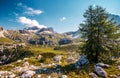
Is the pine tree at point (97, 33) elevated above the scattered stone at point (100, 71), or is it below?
above

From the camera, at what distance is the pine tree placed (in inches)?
1606

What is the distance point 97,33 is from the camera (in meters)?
41.2

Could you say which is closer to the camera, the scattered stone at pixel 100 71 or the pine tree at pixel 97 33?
the scattered stone at pixel 100 71

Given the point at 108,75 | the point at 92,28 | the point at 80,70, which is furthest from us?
the point at 92,28

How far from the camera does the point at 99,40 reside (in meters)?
41.1

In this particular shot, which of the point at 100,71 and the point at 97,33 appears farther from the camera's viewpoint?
the point at 97,33

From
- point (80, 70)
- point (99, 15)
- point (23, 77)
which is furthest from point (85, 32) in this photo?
point (23, 77)

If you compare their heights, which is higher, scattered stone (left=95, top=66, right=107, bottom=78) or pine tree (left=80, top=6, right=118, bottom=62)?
pine tree (left=80, top=6, right=118, bottom=62)

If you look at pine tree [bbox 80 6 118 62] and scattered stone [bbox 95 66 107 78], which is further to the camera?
pine tree [bbox 80 6 118 62]

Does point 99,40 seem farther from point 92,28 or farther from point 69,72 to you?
point 69,72

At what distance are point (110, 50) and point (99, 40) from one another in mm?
3378

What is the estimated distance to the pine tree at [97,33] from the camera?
134 feet

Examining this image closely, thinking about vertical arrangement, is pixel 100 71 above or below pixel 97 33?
below

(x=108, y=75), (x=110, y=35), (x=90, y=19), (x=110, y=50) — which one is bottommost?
(x=108, y=75)
